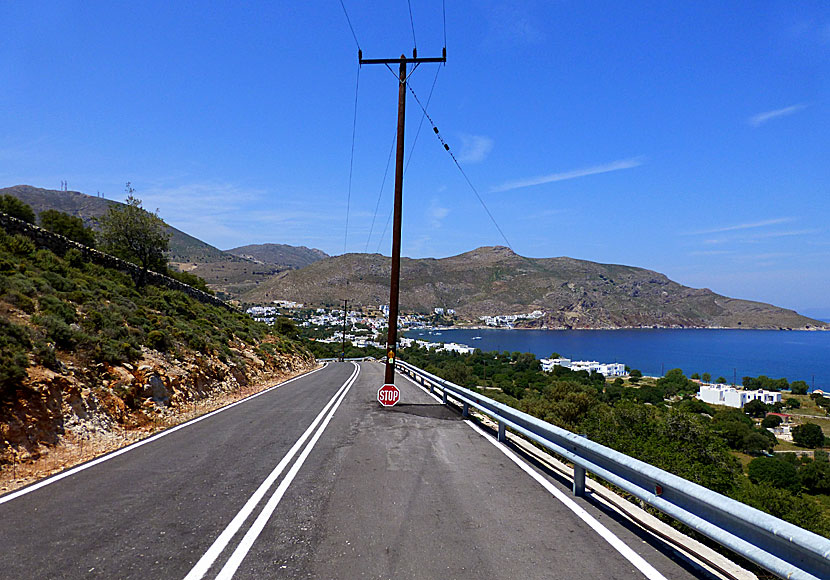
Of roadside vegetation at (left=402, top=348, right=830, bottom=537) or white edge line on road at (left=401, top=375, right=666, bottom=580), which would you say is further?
roadside vegetation at (left=402, top=348, right=830, bottom=537)

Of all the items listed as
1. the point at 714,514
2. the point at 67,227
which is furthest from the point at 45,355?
the point at 67,227

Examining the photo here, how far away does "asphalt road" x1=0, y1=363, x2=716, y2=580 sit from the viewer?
4.15m

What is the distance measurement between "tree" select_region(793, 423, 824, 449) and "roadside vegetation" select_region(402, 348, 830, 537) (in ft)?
0.44

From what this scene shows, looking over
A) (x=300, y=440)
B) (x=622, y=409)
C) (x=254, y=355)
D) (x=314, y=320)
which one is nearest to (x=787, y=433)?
(x=622, y=409)

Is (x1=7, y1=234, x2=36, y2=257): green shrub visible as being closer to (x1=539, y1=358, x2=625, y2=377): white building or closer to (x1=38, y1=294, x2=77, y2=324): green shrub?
(x1=38, y1=294, x2=77, y2=324): green shrub

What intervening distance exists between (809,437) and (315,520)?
84943 millimetres

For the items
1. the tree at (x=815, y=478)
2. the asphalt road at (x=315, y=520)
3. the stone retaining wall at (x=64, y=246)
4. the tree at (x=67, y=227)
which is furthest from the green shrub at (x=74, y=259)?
the tree at (x=815, y=478)

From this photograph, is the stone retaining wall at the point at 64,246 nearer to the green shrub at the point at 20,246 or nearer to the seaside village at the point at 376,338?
the green shrub at the point at 20,246

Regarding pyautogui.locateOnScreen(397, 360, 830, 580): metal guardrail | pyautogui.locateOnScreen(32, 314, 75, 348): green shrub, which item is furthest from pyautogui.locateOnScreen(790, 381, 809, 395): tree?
pyautogui.locateOnScreen(32, 314, 75, 348): green shrub

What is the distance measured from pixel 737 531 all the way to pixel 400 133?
16468 millimetres

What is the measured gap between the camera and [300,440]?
9.73m

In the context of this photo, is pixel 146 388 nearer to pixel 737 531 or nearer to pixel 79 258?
pixel 737 531

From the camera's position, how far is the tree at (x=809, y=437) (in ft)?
222

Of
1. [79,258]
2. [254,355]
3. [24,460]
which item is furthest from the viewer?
[254,355]
